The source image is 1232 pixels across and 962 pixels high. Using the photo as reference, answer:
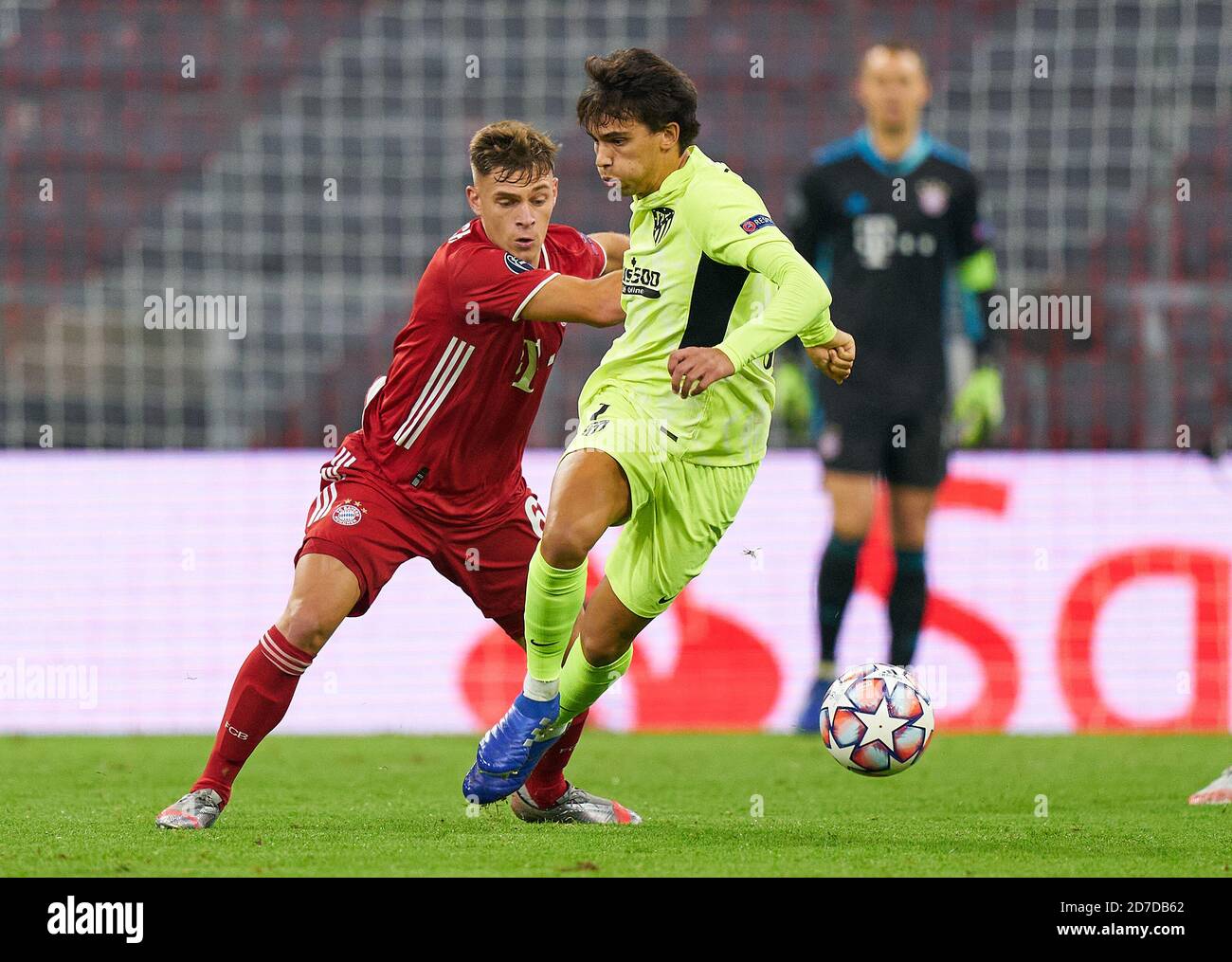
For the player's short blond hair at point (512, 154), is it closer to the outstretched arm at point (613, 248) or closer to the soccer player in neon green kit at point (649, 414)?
the soccer player in neon green kit at point (649, 414)

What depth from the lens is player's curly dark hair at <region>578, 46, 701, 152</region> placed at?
4.57 metres

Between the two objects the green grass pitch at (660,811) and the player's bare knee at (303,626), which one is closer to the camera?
the green grass pitch at (660,811)

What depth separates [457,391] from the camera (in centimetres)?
496

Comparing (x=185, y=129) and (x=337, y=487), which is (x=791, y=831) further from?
(x=185, y=129)

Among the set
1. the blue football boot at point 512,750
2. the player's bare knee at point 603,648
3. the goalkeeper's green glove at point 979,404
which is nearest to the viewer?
the blue football boot at point 512,750

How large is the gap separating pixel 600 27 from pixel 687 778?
6540 mm

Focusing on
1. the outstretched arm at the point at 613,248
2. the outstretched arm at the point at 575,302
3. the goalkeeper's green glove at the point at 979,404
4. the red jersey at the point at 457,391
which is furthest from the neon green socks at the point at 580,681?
the goalkeeper's green glove at the point at 979,404

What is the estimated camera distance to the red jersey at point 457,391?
4.93 m

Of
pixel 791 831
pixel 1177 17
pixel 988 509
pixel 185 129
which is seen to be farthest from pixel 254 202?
pixel 791 831

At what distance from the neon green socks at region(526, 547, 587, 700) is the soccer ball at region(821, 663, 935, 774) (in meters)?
0.86

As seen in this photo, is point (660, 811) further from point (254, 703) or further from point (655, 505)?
point (254, 703)

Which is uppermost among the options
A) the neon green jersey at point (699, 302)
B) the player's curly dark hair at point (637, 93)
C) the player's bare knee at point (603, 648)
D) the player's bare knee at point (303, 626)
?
the player's curly dark hair at point (637, 93)

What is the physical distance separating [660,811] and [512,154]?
202 centimetres

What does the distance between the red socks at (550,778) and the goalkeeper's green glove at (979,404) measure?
3466 mm
